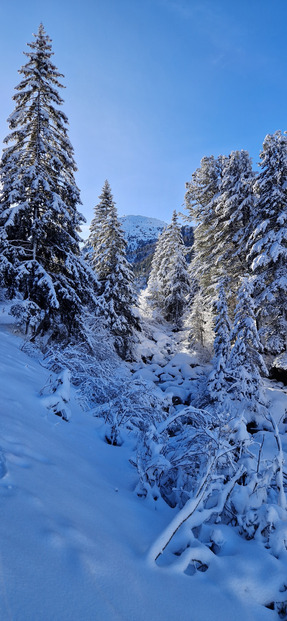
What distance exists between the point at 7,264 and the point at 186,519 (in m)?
8.44

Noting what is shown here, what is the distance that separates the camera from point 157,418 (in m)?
5.23

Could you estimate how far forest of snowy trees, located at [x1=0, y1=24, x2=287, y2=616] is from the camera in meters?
2.54

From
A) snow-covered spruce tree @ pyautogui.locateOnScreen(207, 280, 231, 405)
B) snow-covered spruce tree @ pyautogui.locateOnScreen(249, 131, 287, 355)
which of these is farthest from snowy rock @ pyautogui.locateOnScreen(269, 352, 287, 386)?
snow-covered spruce tree @ pyautogui.locateOnScreen(207, 280, 231, 405)

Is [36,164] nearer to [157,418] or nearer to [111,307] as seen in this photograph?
[111,307]

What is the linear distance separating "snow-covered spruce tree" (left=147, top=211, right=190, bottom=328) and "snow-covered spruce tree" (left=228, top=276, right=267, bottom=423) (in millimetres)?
15288

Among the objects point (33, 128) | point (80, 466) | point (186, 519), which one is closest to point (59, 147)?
point (33, 128)

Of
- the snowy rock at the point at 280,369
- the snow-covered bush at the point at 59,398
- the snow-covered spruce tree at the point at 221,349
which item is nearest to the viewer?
the snow-covered bush at the point at 59,398

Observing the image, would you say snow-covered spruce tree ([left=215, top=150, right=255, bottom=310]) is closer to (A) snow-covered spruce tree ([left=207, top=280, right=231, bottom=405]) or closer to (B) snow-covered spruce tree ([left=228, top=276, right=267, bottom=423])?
(A) snow-covered spruce tree ([left=207, top=280, right=231, bottom=405])

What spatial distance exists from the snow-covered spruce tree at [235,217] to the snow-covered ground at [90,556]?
13.8m

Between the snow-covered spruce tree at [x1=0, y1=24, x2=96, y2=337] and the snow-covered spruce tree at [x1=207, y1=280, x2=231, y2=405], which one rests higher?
the snow-covered spruce tree at [x1=0, y1=24, x2=96, y2=337]

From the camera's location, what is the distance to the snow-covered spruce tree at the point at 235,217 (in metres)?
14.9

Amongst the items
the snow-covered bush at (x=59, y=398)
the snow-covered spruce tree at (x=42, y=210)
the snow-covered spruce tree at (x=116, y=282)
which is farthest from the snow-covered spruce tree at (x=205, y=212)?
the snow-covered bush at (x=59, y=398)

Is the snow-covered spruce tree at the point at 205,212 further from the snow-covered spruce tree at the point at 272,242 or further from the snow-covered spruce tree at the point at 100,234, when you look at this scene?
the snow-covered spruce tree at the point at 100,234

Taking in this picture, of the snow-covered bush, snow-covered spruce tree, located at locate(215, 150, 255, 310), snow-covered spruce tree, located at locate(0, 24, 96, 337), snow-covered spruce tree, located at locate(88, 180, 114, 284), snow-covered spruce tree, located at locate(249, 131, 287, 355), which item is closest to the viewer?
the snow-covered bush
